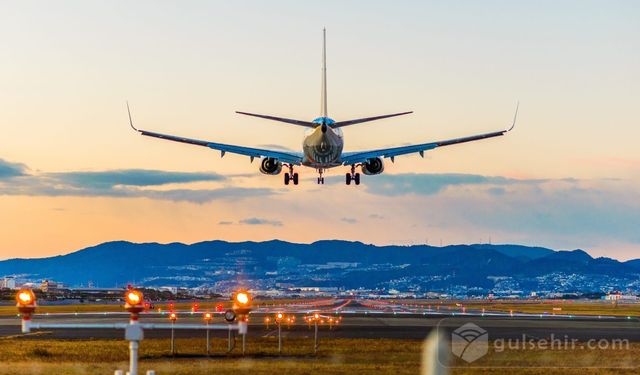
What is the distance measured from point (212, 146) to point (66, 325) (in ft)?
218

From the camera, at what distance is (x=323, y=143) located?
77.8 metres

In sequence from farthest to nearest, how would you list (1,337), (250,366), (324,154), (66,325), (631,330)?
(631,330), (324,154), (1,337), (250,366), (66,325)

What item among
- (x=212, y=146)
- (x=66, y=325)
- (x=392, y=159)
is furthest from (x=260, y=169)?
(x=66, y=325)

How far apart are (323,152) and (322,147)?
57cm

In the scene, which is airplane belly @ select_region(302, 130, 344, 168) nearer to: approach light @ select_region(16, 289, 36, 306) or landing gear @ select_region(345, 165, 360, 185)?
landing gear @ select_region(345, 165, 360, 185)

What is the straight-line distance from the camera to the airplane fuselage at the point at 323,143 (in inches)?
3056

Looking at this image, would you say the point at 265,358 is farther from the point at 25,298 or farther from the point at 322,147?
the point at 322,147

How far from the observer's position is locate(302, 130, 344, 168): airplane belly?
77750 millimetres

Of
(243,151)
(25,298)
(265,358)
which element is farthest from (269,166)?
(25,298)

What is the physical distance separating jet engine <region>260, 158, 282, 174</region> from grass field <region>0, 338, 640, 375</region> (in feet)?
76.1

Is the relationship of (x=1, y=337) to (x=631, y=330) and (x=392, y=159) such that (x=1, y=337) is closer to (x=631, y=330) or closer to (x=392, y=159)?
(x=392, y=159)

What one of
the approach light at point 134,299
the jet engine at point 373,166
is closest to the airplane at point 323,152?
the jet engine at point 373,166

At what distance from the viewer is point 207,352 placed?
2122 inches

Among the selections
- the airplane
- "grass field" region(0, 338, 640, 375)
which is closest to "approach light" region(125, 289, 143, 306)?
"grass field" region(0, 338, 640, 375)
